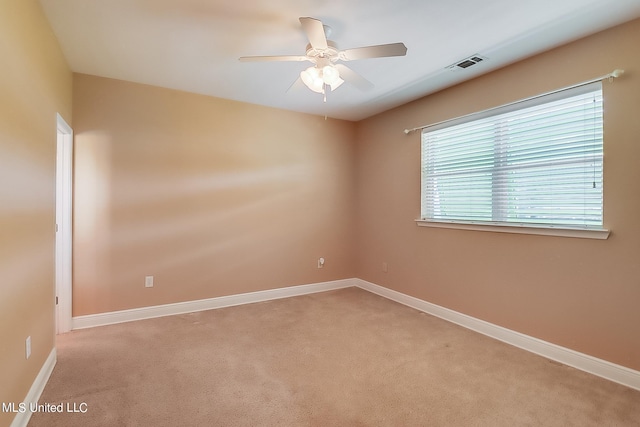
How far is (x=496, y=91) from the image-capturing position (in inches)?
117

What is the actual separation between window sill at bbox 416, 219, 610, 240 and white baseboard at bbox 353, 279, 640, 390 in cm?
90

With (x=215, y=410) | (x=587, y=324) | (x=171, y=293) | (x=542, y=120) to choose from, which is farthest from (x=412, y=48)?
(x=171, y=293)

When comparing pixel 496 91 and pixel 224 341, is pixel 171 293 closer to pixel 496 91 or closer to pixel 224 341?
pixel 224 341

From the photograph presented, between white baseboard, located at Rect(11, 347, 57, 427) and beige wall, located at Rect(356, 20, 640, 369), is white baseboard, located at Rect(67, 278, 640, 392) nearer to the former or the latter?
beige wall, located at Rect(356, 20, 640, 369)

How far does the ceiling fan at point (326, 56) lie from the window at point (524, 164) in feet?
4.62

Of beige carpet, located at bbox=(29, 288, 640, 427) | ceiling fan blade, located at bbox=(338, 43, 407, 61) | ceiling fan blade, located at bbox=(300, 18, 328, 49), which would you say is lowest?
beige carpet, located at bbox=(29, 288, 640, 427)

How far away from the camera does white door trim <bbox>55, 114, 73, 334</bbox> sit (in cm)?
296

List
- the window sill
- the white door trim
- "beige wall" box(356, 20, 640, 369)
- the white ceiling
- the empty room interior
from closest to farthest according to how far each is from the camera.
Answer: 1. the empty room interior
2. the white ceiling
3. "beige wall" box(356, 20, 640, 369)
4. the window sill
5. the white door trim

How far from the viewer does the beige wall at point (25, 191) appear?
5.04ft

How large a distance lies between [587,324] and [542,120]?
1665mm

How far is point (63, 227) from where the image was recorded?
299cm

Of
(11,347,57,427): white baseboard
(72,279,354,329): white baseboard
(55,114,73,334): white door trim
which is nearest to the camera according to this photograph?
(11,347,57,427): white baseboard

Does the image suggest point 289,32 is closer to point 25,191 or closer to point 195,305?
point 25,191

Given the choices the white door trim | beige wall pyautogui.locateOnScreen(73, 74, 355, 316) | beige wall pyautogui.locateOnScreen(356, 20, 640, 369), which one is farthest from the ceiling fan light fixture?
the white door trim
